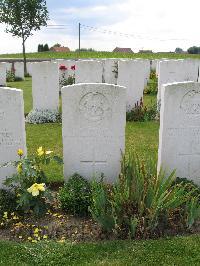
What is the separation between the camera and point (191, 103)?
557cm

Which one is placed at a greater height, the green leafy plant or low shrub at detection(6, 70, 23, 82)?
low shrub at detection(6, 70, 23, 82)

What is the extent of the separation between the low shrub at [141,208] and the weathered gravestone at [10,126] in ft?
4.53

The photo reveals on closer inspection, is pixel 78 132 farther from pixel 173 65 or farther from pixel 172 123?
pixel 173 65

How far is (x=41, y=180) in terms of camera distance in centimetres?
500

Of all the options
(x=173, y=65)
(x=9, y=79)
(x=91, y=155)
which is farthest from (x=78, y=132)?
(x=9, y=79)

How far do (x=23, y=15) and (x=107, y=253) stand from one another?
923 inches

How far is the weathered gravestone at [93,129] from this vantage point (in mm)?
5422

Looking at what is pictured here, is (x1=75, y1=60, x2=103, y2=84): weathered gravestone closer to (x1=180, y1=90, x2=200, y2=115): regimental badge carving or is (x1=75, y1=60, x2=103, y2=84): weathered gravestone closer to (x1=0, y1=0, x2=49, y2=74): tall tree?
(x1=180, y1=90, x2=200, y2=115): regimental badge carving

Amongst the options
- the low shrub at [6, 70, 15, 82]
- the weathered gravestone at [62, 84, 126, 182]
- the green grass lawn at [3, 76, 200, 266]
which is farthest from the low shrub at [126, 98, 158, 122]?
the low shrub at [6, 70, 15, 82]

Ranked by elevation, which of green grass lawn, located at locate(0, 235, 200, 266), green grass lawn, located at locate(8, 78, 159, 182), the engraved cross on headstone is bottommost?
green grass lawn, located at locate(0, 235, 200, 266)

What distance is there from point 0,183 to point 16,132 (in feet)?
2.66

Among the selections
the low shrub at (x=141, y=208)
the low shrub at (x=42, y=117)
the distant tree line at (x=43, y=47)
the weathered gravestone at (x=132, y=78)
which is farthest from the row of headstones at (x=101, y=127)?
the distant tree line at (x=43, y=47)

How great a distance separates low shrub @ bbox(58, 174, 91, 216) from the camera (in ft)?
16.8

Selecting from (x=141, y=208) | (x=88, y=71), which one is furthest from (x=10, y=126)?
(x=88, y=71)
